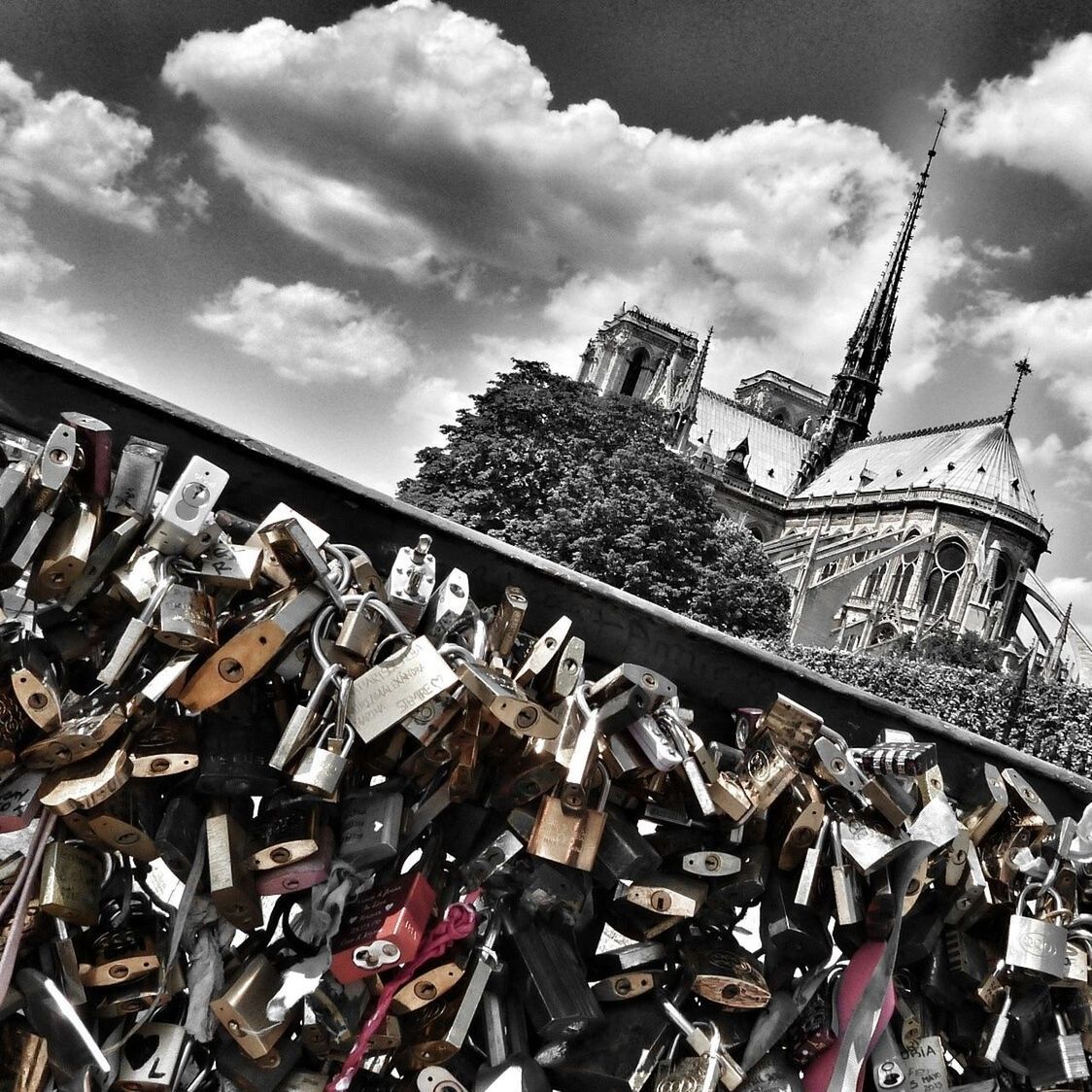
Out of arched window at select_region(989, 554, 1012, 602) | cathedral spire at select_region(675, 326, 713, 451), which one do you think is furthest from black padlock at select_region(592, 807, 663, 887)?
cathedral spire at select_region(675, 326, 713, 451)

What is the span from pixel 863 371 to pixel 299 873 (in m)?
73.7

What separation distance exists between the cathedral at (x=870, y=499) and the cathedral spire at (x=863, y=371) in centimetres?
9

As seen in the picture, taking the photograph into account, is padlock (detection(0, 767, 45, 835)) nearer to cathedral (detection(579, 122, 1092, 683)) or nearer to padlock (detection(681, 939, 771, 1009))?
padlock (detection(681, 939, 771, 1009))

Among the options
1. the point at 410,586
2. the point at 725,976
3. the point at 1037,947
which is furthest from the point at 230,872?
the point at 1037,947

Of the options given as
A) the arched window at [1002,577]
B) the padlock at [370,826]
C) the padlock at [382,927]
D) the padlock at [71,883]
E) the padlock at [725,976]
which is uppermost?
the arched window at [1002,577]

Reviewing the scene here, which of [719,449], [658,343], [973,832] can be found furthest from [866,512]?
[973,832]

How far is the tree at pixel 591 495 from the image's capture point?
106 ft

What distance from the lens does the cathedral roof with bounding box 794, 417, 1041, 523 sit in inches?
2222

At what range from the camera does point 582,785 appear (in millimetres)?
1330

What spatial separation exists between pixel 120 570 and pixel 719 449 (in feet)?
236

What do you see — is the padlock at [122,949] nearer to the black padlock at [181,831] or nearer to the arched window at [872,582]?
the black padlock at [181,831]

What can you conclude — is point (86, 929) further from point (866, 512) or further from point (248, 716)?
point (866, 512)

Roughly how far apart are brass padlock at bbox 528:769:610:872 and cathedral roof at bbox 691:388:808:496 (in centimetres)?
6954

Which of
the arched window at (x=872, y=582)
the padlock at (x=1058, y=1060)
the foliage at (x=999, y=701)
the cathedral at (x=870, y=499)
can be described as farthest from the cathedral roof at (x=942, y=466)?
the padlock at (x=1058, y=1060)
